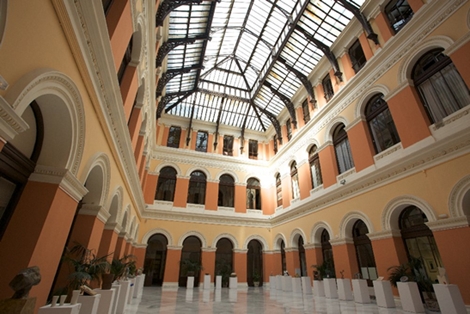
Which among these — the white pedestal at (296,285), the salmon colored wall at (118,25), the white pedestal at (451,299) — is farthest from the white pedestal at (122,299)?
the white pedestal at (296,285)

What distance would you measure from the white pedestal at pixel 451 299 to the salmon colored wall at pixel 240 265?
12.1 m

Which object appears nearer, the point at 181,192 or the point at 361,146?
the point at 361,146

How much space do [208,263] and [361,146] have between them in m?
11.7

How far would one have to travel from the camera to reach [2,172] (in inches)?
147

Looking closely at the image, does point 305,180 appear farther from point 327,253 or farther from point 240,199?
point 240,199

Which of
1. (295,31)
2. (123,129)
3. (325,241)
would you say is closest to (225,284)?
(325,241)

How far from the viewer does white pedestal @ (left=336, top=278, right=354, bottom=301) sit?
944 cm

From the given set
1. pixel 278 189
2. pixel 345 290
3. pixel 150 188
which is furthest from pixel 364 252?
pixel 150 188

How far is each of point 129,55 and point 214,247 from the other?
12.9 m

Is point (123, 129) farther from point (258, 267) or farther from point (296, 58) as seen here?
point (258, 267)

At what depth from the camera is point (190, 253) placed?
16812mm

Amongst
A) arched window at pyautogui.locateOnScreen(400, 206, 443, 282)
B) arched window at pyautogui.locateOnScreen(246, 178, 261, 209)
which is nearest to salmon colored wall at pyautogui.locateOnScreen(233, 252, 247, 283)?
arched window at pyautogui.locateOnScreen(246, 178, 261, 209)

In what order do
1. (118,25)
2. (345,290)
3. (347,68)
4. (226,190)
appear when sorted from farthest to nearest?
(226,190), (347,68), (345,290), (118,25)

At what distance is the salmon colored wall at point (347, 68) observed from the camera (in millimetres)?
11898
